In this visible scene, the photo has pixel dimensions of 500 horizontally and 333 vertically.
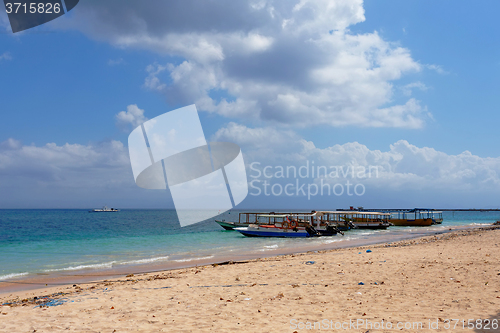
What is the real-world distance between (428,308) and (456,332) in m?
1.39

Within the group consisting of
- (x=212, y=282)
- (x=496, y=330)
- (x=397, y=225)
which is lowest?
(x=397, y=225)

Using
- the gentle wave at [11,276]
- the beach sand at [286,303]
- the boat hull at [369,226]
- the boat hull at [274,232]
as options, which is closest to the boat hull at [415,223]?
the boat hull at [369,226]

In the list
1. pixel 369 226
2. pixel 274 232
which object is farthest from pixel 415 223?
pixel 274 232

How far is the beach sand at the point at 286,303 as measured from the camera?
6.04m

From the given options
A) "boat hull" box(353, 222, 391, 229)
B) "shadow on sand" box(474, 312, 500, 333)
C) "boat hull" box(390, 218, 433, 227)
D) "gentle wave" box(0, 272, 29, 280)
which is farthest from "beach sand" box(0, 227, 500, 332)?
"boat hull" box(390, 218, 433, 227)

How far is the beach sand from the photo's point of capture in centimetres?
604

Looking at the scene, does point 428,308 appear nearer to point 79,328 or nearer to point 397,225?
point 79,328

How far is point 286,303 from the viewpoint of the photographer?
7.43 m

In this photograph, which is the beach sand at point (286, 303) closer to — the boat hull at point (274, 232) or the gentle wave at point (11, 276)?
the gentle wave at point (11, 276)

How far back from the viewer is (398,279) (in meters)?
9.41

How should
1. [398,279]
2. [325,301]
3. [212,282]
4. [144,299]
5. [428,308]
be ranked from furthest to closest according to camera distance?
[212,282] → [398,279] → [144,299] → [325,301] → [428,308]

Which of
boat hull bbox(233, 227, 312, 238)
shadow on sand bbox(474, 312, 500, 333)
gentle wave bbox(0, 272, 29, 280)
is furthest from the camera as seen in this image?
boat hull bbox(233, 227, 312, 238)

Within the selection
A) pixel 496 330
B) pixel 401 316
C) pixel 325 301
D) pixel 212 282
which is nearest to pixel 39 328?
pixel 212 282

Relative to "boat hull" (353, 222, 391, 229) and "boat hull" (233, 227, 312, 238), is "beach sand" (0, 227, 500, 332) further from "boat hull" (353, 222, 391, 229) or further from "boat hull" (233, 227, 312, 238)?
"boat hull" (353, 222, 391, 229)
